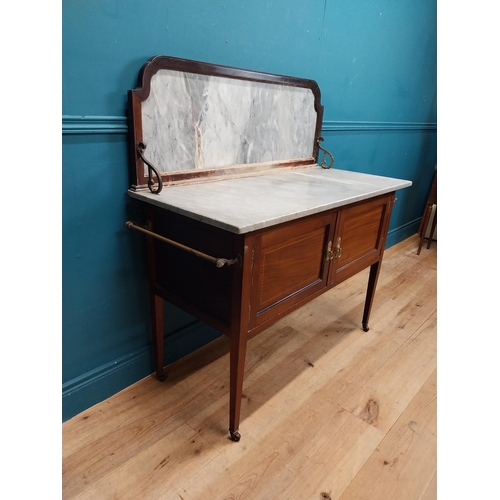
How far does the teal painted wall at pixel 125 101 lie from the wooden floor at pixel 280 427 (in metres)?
0.16

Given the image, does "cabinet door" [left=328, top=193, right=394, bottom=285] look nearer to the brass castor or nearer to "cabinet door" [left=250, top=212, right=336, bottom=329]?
"cabinet door" [left=250, top=212, right=336, bottom=329]

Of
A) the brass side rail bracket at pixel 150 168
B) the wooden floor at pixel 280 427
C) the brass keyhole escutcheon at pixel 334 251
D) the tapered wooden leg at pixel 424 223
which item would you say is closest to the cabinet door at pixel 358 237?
the brass keyhole escutcheon at pixel 334 251

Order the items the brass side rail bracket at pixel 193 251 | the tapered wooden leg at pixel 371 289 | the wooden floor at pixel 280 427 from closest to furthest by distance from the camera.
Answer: the brass side rail bracket at pixel 193 251
the wooden floor at pixel 280 427
the tapered wooden leg at pixel 371 289

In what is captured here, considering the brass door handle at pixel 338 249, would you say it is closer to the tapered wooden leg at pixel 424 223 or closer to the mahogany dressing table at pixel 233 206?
the mahogany dressing table at pixel 233 206

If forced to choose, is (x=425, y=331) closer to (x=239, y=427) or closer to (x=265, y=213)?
(x=239, y=427)

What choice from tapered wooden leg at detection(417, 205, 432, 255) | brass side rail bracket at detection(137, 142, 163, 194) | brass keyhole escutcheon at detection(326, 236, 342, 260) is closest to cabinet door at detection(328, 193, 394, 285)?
brass keyhole escutcheon at detection(326, 236, 342, 260)

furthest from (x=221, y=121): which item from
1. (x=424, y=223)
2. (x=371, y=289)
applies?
(x=424, y=223)

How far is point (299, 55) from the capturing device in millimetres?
1756

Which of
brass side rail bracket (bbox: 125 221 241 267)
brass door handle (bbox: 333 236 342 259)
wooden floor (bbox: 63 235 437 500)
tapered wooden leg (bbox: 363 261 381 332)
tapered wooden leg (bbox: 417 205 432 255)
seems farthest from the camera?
tapered wooden leg (bbox: 417 205 432 255)

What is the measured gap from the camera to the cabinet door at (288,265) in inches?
44.6

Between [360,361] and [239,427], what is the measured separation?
717 millimetres

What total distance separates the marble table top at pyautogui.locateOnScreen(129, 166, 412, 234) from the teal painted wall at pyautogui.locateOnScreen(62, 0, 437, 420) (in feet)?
0.63

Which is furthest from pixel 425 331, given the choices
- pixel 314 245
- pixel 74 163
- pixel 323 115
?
pixel 74 163

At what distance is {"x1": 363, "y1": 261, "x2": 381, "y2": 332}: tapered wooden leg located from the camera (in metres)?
1.91
